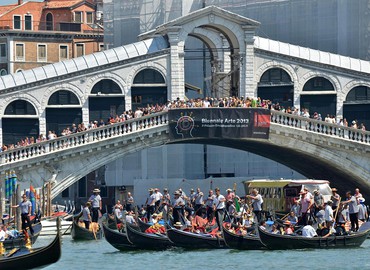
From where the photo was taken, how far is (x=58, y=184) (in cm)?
5591

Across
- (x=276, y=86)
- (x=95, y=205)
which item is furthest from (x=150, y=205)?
(x=276, y=86)

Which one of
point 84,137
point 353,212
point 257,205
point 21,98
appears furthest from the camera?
point 21,98

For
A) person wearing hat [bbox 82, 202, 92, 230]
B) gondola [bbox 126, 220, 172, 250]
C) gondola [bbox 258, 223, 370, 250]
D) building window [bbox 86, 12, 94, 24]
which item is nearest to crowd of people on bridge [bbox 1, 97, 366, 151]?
person wearing hat [bbox 82, 202, 92, 230]

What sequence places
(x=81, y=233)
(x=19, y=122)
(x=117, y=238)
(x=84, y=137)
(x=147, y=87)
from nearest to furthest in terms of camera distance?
1. (x=117, y=238)
2. (x=81, y=233)
3. (x=84, y=137)
4. (x=19, y=122)
5. (x=147, y=87)

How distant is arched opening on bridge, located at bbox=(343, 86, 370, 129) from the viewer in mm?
59500

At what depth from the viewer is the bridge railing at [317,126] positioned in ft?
185

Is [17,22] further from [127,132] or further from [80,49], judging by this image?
[127,132]

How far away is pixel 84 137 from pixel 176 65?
505cm

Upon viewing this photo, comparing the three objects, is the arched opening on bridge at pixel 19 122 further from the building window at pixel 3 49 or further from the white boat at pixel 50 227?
the building window at pixel 3 49

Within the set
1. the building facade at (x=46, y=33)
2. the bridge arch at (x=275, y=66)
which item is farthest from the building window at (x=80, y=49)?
the bridge arch at (x=275, y=66)

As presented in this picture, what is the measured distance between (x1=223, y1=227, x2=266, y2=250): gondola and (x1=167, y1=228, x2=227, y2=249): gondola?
578 mm

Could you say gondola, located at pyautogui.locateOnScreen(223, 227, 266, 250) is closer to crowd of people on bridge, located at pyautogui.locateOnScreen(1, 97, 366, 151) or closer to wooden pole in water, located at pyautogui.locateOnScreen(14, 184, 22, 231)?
wooden pole in water, located at pyautogui.locateOnScreen(14, 184, 22, 231)

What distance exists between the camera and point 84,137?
55.4 m

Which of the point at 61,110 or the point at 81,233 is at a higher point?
the point at 61,110
